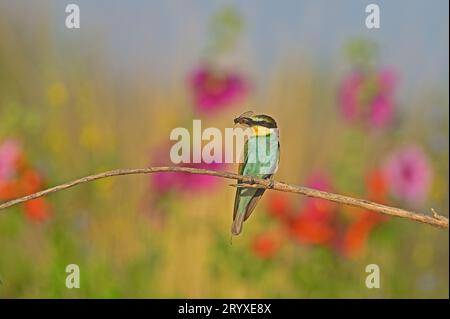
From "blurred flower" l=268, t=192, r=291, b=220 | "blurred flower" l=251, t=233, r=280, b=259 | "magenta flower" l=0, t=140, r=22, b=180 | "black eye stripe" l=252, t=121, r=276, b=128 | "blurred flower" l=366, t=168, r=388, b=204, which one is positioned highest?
"black eye stripe" l=252, t=121, r=276, b=128

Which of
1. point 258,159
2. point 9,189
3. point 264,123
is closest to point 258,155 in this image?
point 258,159

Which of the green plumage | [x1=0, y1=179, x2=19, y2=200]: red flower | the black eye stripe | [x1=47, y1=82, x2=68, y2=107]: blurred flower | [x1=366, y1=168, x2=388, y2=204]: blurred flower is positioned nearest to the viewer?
the black eye stripe

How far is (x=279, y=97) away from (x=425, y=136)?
0.48m

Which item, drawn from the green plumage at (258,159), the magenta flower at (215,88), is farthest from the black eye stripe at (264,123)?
the magenta flower at (215,88)

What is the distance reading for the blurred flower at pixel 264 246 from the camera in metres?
2.48

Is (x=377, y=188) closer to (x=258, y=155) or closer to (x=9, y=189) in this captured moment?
(x=9, y=189)

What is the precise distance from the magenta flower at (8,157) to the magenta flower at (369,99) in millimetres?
939

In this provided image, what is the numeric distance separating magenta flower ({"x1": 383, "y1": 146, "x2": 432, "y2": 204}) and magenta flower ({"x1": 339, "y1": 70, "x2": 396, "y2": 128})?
4.6 inches

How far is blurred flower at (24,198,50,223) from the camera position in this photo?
2482 mm

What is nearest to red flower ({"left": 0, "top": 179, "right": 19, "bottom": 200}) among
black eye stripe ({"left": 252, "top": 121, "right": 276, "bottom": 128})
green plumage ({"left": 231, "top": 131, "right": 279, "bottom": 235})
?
green plumage ({"left": 231, "top": 131, "right": 279, "bottom": 235})

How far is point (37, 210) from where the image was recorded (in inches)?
97.9

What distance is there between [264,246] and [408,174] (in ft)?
1.56

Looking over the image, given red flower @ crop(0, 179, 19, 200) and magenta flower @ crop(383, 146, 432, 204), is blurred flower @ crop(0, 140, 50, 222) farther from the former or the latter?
magenta flower @ crop(383, 146, 432, 204)

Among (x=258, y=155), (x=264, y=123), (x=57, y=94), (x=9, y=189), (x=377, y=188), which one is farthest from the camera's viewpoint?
(x=57, y=94)
